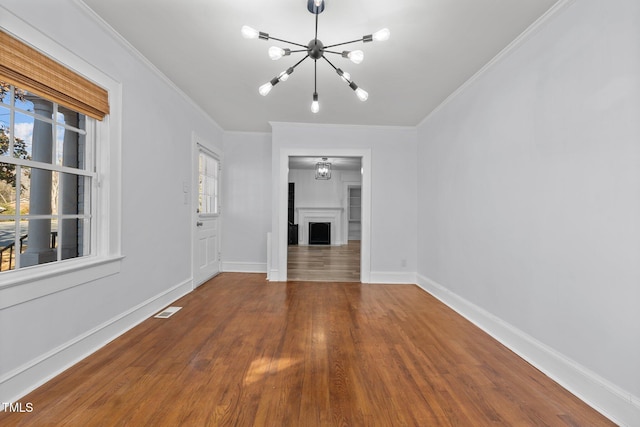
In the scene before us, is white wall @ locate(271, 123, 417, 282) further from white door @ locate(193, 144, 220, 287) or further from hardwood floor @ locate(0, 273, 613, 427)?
hardwood floor @ locate(0, 273, 613, 427)

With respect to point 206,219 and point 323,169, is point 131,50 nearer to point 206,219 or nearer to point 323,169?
point 206,219

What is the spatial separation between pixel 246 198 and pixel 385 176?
234 centimetres

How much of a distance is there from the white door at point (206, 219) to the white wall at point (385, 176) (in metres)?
1.09

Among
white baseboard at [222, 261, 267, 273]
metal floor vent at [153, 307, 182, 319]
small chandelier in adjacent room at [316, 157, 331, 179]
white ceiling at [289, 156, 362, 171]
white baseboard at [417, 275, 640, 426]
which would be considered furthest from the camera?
white ceiling at [289, 156, 362, 171]

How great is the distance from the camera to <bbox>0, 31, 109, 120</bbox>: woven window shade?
147 cm

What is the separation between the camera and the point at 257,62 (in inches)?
100

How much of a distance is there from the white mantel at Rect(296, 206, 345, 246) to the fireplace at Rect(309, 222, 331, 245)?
0.34ft

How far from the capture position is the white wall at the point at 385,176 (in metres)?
4.21

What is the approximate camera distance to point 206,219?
4168 millimetres

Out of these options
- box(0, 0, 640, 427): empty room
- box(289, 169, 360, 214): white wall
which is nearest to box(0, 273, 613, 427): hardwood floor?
box(0, 0, 640, 427): empty room

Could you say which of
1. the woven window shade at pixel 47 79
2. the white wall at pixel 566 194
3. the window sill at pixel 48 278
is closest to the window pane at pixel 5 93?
the woven window shade at pixel 47 79

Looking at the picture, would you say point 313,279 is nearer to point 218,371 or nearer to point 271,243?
point 271,243

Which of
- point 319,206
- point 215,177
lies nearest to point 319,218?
point 319,206

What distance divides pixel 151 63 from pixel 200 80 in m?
0.46
